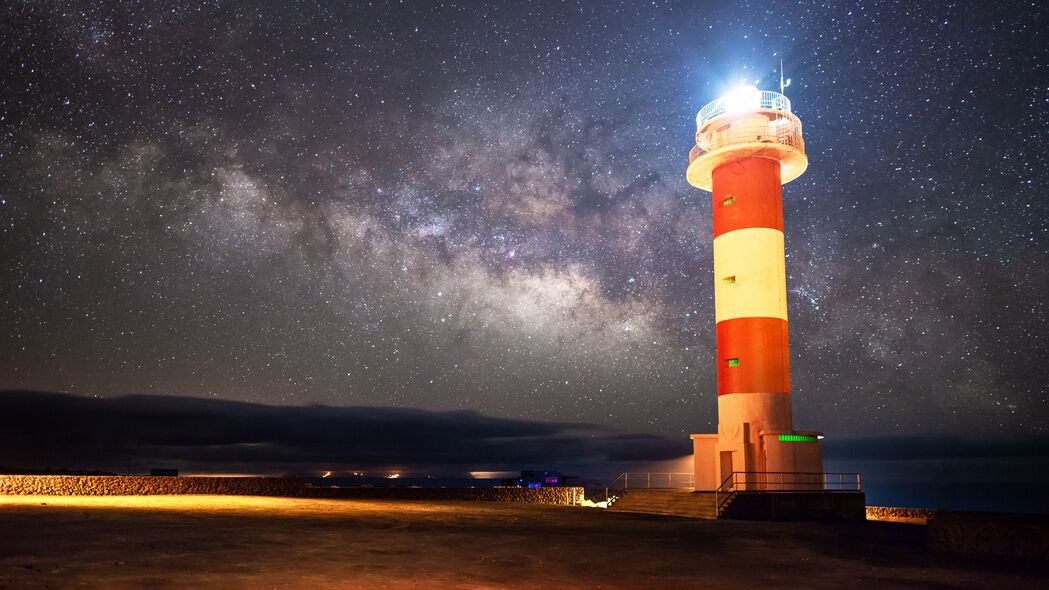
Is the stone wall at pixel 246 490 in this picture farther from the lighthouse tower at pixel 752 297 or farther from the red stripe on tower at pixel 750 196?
the red stripe on tower at pixel 750 196

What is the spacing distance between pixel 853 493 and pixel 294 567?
2248 cm

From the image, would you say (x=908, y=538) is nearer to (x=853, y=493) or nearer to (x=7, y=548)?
(x=853, y=493)

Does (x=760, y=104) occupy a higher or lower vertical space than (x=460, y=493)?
higher

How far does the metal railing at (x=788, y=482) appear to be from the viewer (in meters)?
27.5

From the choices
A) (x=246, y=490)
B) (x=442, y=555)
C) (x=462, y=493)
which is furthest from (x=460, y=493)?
(x=442, y=555)

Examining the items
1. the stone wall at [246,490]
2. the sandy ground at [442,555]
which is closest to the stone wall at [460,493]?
the stone wall at [246,490]

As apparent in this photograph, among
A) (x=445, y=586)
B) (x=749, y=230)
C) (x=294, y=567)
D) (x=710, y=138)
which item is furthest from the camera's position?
(x=710, y=138)

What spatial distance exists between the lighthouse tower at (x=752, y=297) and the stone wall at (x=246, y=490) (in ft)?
27.0

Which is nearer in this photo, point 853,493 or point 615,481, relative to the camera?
point 853,493

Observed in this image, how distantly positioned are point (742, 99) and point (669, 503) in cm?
1608

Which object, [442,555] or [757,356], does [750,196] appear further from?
[442,555]

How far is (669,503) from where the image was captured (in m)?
27.8

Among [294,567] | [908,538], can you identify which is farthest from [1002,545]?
[294,567]

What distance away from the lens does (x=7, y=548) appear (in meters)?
11.7
